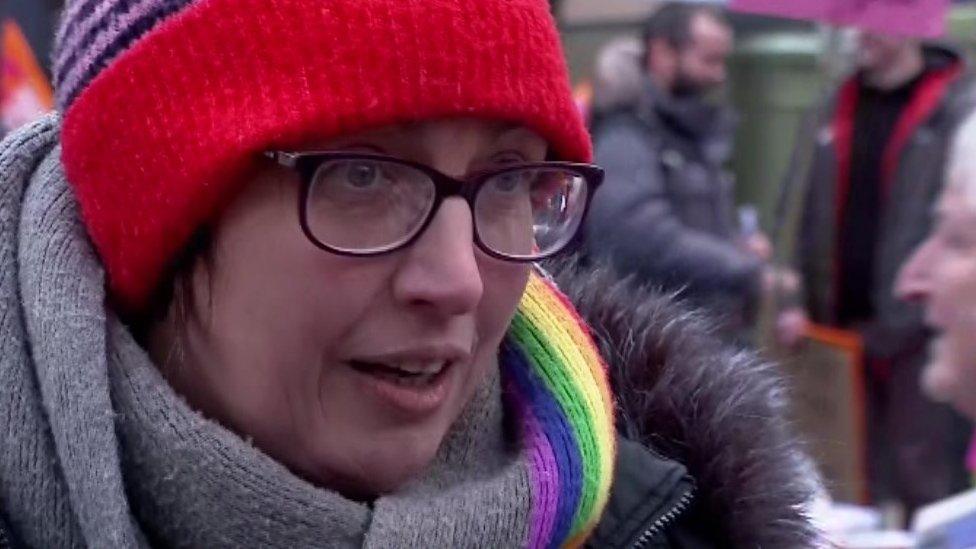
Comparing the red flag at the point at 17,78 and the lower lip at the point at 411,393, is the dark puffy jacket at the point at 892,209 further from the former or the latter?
the lower lip at the point at 411,393

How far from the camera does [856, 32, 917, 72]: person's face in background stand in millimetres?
4840

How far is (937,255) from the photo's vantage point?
10.0 feet

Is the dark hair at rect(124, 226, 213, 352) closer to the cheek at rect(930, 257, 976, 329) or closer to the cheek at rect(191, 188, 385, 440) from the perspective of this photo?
the cheek at rect(191, 188, 385, 440)

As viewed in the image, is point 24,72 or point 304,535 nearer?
point 304,535

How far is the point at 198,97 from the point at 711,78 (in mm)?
4225

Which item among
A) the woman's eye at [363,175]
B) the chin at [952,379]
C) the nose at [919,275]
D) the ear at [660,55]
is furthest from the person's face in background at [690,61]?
the woman's eye at [363,175]

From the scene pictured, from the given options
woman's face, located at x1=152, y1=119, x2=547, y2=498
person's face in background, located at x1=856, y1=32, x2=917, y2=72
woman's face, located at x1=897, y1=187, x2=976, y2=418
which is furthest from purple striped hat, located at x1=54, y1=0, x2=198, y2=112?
person's face in background, located at x1=856, y1=32, x2=917, y2=72

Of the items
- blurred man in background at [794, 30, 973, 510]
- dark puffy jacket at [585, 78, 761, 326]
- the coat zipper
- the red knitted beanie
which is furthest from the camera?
dark puffy jacket at [585, 78, 761, 326]

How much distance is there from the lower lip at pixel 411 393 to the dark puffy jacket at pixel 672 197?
3.06 meters

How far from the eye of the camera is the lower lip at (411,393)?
55.2 inches

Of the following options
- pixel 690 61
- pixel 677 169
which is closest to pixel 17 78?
pixel 690 61

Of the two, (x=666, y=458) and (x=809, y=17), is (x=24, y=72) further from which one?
(x=666, y=458)

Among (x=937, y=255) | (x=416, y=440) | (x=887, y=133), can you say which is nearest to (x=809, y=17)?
(x=937, y=255)

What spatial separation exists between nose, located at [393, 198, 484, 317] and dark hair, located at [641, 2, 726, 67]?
4121mm
